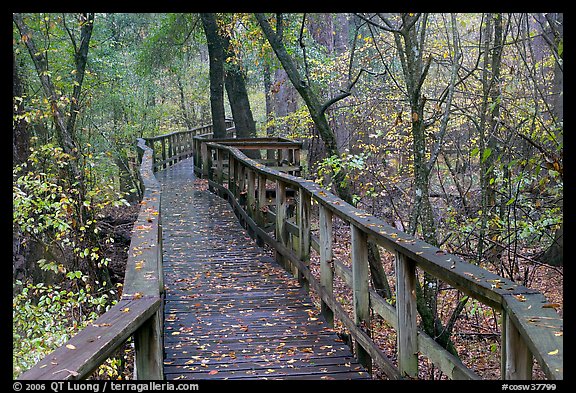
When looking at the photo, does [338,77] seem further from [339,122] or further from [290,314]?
[290,314]

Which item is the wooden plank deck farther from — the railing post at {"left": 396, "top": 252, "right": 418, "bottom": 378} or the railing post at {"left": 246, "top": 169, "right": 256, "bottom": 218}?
the railing post at {"left": 396, "top": 252, "right": 418, "bottom": 378}

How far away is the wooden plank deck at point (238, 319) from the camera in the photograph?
186 inches

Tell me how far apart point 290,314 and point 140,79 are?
2062 cm

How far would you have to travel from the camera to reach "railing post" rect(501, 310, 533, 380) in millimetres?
2467

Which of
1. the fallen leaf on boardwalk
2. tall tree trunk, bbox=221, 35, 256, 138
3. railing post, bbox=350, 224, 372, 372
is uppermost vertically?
tall tree trunk, bbox=221, 35, 256, 138

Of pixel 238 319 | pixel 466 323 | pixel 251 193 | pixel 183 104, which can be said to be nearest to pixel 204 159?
pixel 251 193

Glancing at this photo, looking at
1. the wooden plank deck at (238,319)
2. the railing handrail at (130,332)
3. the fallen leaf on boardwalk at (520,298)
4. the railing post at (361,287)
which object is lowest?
the wooden plank deck at (238,319)

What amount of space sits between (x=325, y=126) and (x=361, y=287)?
12.3 feet

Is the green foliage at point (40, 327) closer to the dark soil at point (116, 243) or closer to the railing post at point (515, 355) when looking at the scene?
the dark soil at point (116, 243)

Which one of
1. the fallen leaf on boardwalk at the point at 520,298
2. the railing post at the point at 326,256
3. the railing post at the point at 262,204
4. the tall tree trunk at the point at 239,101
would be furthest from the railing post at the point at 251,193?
the tall tree trunk at the point at 239,101

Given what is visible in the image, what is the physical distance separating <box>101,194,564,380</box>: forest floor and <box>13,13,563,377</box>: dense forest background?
149 millimetres

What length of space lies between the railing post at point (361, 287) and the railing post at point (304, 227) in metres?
1.92

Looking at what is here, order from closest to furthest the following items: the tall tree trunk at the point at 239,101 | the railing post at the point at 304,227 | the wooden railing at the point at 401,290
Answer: the wooden railing at the point at 401,290, the railing post at the point at 304,227, the tall tree trunk at the point at 239,101

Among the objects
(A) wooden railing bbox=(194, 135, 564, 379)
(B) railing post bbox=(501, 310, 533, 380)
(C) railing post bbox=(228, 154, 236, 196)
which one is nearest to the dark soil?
(C) railing post bbox=(228, 154, 236, 196)
